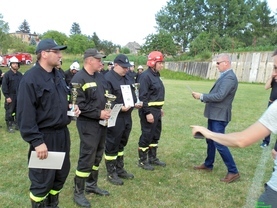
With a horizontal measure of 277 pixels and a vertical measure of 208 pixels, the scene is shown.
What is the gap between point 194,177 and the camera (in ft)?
18.1

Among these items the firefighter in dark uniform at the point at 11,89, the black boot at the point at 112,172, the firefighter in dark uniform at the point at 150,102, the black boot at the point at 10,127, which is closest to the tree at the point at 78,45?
the firefighter in dark uniform at the point at 11,89

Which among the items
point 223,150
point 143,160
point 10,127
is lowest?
point 10,127

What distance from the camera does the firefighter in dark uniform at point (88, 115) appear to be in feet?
13.7

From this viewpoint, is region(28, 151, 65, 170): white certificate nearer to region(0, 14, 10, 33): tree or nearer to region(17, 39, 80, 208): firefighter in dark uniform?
region(17, 39, 80, 208): firefighter in dark uniform

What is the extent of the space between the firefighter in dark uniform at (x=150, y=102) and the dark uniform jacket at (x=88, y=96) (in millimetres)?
1507

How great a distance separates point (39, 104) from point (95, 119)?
44.6 inches

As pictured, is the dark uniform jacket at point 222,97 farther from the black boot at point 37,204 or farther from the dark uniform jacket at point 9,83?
the dark uniform jacket at point 9,83

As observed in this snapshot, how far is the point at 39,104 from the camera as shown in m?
3.27

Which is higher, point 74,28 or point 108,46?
point 74,28

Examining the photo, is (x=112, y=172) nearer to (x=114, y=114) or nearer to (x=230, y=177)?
(x=114, y=114)

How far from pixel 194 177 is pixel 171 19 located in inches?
2696

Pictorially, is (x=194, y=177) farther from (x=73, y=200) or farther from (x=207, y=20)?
(x=207, y=20)

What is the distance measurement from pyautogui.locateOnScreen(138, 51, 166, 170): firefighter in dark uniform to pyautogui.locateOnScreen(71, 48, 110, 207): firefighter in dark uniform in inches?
56.6

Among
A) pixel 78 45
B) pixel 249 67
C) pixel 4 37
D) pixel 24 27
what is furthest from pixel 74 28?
pixel 249 67
